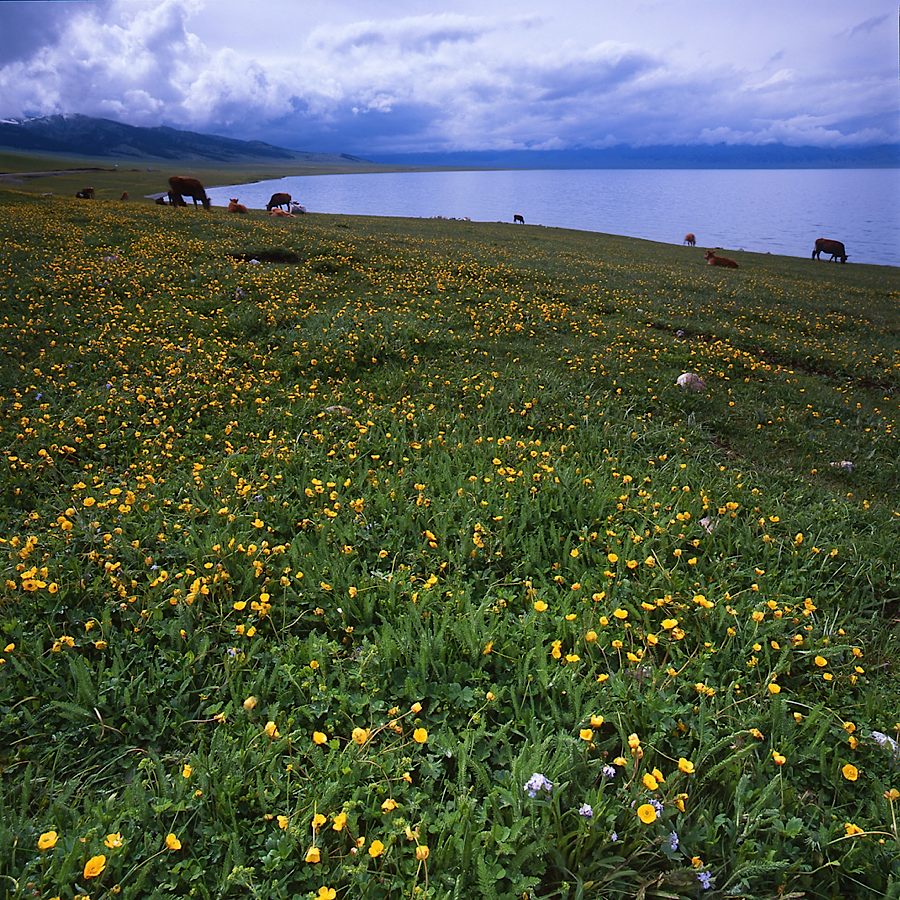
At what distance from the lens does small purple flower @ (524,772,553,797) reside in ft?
9.97

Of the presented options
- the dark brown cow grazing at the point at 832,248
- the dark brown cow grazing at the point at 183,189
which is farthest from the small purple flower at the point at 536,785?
the dark brown cow grazing at the point at 832,248

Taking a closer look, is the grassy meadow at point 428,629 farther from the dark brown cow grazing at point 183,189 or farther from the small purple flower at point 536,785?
the dark brown cow grazing at point 183,189

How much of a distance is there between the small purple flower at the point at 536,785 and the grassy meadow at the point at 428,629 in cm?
3

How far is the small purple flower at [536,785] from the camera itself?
9.97ft

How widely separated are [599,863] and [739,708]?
1.62 m

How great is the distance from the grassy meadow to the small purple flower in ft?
0.11

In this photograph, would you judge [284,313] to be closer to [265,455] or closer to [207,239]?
[265,455]

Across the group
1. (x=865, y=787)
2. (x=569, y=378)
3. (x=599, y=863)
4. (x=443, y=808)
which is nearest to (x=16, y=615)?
(x=443, y=808)

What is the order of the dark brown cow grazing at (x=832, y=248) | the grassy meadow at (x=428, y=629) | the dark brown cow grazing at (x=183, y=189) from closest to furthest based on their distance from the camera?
the grassy meadow at (x=428, y=629) → the dark brown cow grazing at (x=183, y=189) → the dark brown cow grazing at (x=832, y=248)

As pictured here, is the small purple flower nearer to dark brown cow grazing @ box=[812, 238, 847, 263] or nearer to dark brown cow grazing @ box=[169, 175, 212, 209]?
dark brown cow grazing @ box=[169, 175, 212, 209]

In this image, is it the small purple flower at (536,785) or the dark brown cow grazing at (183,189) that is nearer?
the small purple flower at (536,785)

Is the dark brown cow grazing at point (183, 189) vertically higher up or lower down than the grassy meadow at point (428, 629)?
higher up

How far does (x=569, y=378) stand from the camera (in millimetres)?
10703

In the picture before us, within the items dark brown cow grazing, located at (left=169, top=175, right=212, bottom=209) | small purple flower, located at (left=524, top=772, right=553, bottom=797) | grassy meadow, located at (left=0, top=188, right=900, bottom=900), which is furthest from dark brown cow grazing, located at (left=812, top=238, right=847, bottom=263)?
small purple flower, located at (left=524, top=772, right=553, bottom=797)
